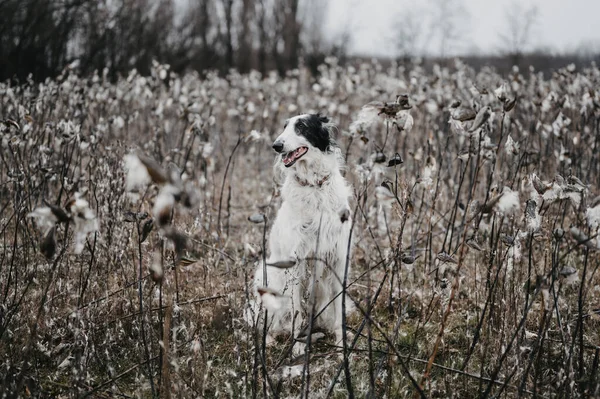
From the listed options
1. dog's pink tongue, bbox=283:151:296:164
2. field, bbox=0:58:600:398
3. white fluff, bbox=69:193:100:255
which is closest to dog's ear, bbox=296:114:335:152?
dog's pink tongue, bbox=283:151:296:164

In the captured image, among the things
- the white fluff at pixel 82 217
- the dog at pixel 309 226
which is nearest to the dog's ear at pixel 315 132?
the dog at pixel 309 226

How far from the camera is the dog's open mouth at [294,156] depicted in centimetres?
319

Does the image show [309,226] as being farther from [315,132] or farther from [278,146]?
[315,132]

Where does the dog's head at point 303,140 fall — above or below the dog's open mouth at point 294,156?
above

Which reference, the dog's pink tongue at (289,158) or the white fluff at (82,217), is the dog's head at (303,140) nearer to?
the dog's pink tongue at (289,158)

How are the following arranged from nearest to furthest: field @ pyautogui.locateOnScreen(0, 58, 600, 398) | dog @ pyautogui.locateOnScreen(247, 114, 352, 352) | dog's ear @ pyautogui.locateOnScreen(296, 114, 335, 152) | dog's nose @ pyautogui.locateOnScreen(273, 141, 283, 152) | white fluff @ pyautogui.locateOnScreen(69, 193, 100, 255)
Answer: white fluff @ pyautogui.locateOnScreen(69, 193, 100, 255)
field @ pyautogui.locateOnScreen(0, 58, 600, 398)
dog @ pyautogui.locateOnScreen(247, 114, 352, 352)
dog's nose @ pyautogui.locateOnScreen(273, 141, 283, 152)
dog's ear @ pyautogui.locateOnScreen(296, 114, 335, 152)

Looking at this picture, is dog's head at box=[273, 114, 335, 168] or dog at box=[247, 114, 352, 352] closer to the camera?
dog at box=[247, 114, 352, 352]

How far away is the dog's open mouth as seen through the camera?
3189 millimetres

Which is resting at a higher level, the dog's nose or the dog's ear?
the dog's ear

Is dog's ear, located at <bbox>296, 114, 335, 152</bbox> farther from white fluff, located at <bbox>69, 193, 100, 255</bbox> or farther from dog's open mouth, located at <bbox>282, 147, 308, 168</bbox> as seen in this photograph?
white fluff, located at <bbox>69, 193, 100, 255</bbox>

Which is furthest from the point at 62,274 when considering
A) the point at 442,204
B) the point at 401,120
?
the point at 442,204

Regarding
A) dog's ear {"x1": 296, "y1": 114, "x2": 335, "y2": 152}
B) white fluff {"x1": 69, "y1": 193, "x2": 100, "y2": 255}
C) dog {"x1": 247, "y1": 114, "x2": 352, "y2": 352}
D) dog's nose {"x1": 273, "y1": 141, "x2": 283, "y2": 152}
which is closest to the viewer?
white fluff {"x1": 69, "y1": 193, "x2": 100, "y2": 255}

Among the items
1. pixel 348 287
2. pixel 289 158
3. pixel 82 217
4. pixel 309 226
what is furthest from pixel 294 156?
pixel 82 217

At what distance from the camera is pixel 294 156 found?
321 cm
